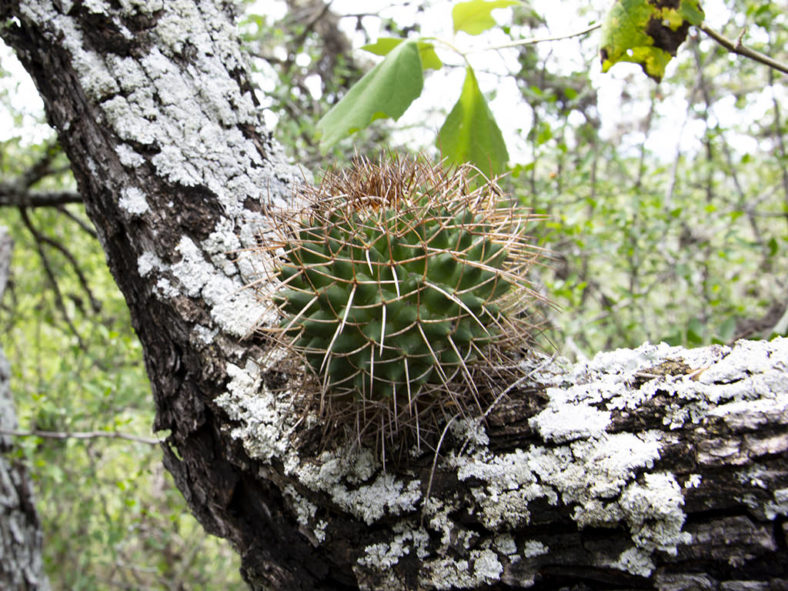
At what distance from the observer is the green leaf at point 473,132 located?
1.39m

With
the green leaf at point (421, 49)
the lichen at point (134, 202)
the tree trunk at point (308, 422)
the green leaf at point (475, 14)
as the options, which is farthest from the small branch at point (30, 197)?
the green leaf at point (475, 14)

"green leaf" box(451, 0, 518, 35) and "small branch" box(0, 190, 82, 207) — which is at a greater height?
"small branch" box(0, 190, 82, 207)

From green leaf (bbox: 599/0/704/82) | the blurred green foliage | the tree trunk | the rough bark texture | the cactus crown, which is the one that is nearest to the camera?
the tree trunk

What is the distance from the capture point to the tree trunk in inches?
32.9

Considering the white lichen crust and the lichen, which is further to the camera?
the lichen

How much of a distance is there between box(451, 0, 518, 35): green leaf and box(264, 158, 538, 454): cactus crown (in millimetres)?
626

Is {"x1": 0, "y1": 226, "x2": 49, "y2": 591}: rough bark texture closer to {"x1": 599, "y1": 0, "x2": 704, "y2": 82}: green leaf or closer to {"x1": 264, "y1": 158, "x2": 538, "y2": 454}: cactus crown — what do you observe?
{"x1": 264, "y1": 158, "x2": 538, "y2": 454}: cactus crown

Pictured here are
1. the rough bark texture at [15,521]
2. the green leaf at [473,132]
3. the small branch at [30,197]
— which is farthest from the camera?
the small branch at [30,197]

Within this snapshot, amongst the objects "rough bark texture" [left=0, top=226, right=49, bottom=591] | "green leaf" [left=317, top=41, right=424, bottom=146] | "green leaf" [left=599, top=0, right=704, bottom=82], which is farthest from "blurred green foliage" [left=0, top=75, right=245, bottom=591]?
"green leaf" [left=599, top=0, right=704, bottom=82]

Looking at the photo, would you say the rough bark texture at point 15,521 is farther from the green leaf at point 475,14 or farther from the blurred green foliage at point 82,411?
the green leaf at point 475,14

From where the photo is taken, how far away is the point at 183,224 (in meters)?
1.30

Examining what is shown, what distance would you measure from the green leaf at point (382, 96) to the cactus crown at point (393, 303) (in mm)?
267

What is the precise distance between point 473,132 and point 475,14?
0.32 m

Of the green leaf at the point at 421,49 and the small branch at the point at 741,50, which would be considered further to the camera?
the green leaf at the point at 421,49
